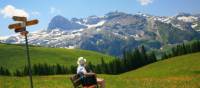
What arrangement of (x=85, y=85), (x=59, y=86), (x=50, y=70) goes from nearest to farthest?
(x=85, y=85) < (x=59, y=86) < (x=50, y=70)

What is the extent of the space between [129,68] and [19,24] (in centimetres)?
15106

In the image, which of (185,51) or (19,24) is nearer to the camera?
(19,24)

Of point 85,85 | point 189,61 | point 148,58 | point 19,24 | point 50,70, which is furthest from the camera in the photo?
point 148,58

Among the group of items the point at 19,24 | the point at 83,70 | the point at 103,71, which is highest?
the point at 19,24

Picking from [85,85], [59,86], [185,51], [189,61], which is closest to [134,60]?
[185,51]

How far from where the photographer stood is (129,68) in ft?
560

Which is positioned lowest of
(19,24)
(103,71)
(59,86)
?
(103,71)

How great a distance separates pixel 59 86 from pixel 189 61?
74.1 meters

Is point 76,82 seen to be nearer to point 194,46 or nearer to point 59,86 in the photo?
point 59,86

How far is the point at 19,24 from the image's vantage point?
21094 millimetres

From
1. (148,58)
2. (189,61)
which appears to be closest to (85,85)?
(189,61)

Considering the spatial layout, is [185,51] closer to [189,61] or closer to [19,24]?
[189,61]

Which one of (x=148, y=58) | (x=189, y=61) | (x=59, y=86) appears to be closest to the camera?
(x=59, y=86)

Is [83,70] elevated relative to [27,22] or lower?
lower
